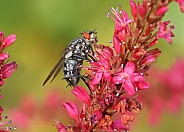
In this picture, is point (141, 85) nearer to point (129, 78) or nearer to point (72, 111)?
point (129, 78)

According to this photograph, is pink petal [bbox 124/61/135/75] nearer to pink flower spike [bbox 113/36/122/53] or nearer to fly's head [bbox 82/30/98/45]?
pink flower spike [bbox 113/36/122/53]

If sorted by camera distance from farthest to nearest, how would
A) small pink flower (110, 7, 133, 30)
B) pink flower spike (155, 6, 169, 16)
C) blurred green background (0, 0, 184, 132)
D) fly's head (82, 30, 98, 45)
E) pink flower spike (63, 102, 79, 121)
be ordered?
blurred green background (0, 0, 184, 132) < fly's head (82, 30, 98, 45) < pink flower spike (63, 102, 79, 121) < small pink flower (110, 7, 133, 30) < pink flower spike (155, 6, 169, 16)

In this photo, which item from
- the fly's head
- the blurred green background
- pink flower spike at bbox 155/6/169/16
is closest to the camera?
pink flower spike at bbox 155/6/169/16

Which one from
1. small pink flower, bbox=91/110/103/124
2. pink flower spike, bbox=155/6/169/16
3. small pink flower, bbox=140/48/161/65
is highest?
pink flower spike, bbox=155/6/169/16

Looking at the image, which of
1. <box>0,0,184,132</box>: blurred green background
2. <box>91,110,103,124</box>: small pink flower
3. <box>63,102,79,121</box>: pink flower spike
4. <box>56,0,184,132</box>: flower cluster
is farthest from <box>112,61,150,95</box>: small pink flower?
<box>0,0,184,132</box>: blurred green background

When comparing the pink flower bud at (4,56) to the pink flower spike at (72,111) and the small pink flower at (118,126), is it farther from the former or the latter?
the small pink flower at (118,126)

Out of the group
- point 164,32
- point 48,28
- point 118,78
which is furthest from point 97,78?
point 48,28

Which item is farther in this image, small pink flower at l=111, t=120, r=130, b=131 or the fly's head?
the fly's head
